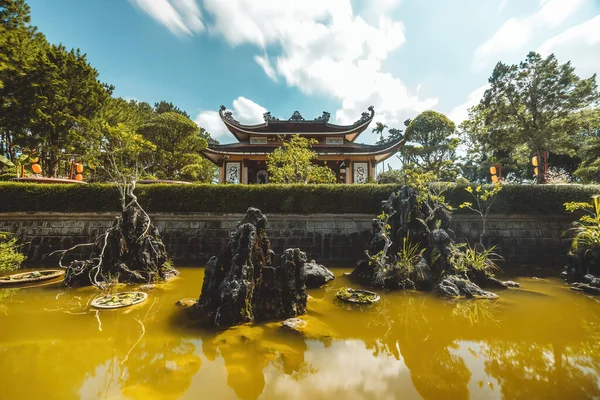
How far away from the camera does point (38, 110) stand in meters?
15.1

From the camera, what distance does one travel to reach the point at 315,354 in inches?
112

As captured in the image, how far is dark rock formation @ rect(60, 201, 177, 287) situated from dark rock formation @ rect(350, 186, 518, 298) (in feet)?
16.7

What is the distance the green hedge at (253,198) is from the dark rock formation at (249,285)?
4985 mm

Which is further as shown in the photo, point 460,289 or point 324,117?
point 324,117

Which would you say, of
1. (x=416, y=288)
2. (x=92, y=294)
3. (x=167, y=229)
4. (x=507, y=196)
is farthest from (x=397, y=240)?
(x=167, y=229)

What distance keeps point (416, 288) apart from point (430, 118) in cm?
2062

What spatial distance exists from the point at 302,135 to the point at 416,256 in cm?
1558

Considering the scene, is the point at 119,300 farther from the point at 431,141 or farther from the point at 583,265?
the point at 431,141

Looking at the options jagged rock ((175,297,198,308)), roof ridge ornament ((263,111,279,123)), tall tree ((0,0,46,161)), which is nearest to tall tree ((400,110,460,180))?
roof ridge ornament ((263,111,279,123))

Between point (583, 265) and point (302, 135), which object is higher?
point (302, 135)

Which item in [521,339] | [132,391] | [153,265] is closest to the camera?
[132,391]

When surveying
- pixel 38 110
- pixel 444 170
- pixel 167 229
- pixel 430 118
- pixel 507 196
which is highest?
pixel 430 118

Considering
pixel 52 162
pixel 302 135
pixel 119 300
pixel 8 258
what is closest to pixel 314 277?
pixel 119 300

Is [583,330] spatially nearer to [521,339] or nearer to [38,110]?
[521,339]
